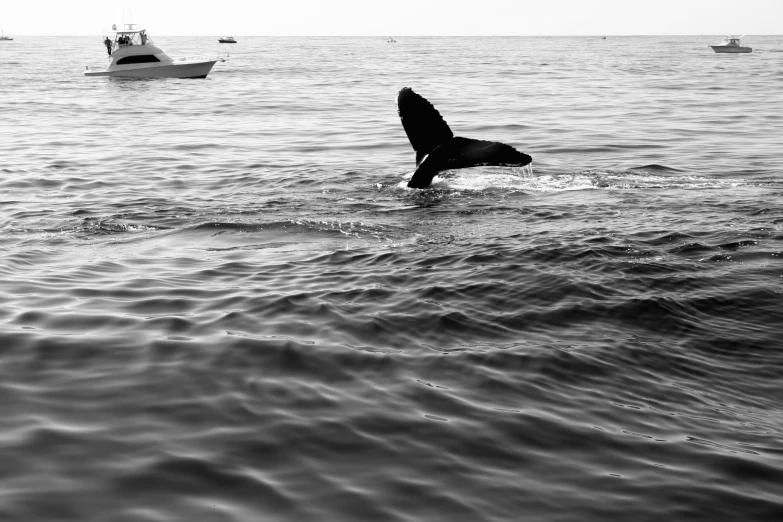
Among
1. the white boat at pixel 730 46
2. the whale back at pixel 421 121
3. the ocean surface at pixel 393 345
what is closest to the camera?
the ocean surface at pixel 393 345

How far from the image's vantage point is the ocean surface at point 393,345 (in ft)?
16.5

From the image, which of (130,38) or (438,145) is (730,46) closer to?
(130,38)

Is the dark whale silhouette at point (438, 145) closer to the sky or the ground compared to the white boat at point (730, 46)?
closer to the ground

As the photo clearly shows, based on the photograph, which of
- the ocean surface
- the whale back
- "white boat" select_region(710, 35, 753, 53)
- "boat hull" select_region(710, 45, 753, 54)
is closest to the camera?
the ocean surface

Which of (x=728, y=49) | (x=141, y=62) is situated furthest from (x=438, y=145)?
(x=728, y=49)

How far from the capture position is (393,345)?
24.1ft

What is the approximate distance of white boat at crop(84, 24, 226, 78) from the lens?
58031 millimetres

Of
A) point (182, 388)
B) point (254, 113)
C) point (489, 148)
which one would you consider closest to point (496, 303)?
point (182, 388)

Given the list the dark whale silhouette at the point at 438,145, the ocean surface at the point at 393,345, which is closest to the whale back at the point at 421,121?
the dark whale silhouette at the point at 438,145

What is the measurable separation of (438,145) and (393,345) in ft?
22.8

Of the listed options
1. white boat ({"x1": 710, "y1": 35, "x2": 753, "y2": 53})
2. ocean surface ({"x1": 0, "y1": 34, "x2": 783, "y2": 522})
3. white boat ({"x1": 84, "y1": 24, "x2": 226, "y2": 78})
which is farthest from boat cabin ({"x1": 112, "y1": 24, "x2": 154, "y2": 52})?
white boat ({"x1": 710, "y1": 35, "x2": 753, "y2": 53})

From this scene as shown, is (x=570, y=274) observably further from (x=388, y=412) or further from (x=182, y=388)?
(x=182, y=388)

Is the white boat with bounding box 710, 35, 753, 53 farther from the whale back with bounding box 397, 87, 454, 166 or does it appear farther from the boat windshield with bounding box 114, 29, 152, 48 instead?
the whale back with bounding box 397, 87, 454, 166

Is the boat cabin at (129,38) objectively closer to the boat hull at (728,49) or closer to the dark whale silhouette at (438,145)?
the dark whale silhouette at (438,145)
